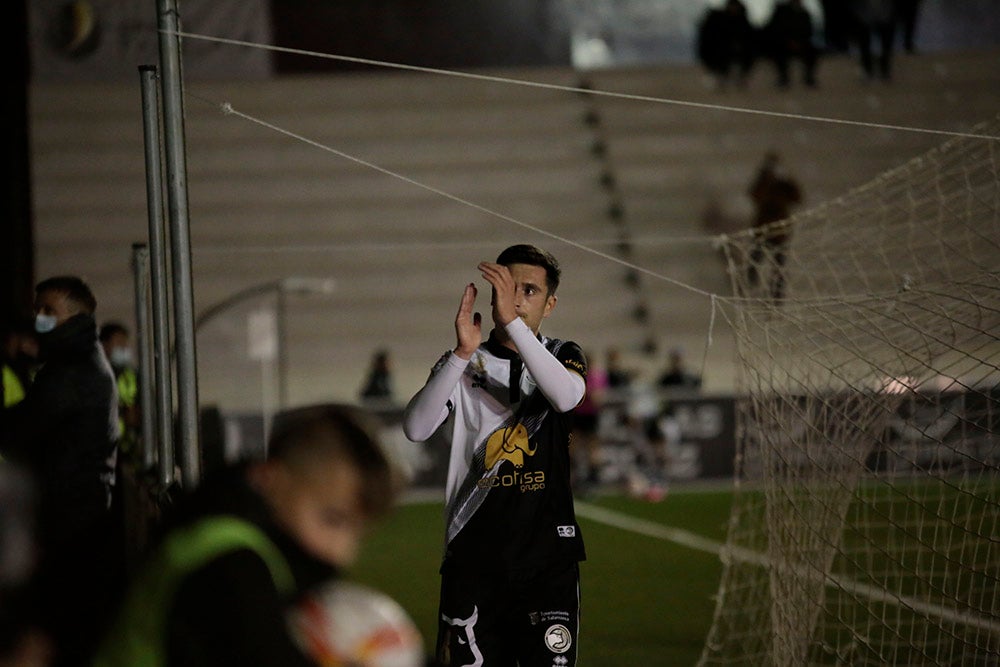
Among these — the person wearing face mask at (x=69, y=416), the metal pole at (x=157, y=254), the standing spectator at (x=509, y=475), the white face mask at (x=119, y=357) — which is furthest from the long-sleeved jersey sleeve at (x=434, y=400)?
the white face mask at (x=119, y=357)

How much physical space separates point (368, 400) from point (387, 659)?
14544 mm

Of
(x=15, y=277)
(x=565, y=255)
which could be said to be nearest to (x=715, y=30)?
(x=565, y=255)

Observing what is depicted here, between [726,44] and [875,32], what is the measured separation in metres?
2.36

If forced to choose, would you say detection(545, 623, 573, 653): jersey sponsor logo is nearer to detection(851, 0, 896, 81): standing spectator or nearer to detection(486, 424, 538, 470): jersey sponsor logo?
detection(486, 424, 538, 470): jersey sponsor logo

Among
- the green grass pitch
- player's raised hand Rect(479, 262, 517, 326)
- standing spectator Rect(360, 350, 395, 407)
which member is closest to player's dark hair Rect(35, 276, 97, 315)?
the green grass pitch

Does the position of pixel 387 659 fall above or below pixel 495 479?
above

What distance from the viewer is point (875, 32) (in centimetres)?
2064

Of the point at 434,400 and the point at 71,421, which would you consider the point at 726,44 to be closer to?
the point at 71,421

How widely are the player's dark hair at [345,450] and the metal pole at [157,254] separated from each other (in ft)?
9.75

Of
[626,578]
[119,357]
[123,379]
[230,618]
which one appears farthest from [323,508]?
[626,578]

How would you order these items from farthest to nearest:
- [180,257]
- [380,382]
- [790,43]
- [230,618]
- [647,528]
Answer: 1. [790,43]
2. [380,382]
3. [647,528]
4. [180,257]
5. [230,618]

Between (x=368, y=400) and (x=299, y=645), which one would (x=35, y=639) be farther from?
(x=368, y=400)

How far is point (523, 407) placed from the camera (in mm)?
4375

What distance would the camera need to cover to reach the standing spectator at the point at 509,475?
4.15 meters
